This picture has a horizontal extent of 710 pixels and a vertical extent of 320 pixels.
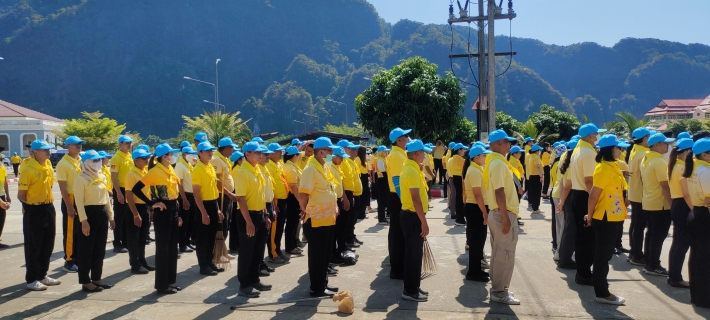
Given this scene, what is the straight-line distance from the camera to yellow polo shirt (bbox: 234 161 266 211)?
6.59m

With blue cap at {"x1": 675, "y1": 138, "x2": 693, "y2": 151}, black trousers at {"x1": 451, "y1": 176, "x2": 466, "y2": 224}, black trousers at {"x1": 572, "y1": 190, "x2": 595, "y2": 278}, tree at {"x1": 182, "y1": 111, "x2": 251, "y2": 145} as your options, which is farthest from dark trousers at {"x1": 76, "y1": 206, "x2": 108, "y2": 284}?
tree at {"x1": 182, "y1": 111, "x2": 251, "y2": 145}

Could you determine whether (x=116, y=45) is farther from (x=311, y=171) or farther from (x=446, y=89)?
(x=311, y=171)

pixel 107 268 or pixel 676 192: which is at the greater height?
pixel 676 192

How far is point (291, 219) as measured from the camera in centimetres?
902

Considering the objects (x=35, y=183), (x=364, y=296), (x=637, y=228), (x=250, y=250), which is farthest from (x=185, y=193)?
(x=637, y=228)

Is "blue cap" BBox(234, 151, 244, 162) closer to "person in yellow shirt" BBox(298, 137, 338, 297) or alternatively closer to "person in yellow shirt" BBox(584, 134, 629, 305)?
"person in yellow shirt" BBox(298, 137, 338, 297)

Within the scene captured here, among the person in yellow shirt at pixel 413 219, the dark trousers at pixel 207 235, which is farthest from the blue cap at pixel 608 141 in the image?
the dark trousers at pixel 207 235

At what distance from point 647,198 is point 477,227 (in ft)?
7.31

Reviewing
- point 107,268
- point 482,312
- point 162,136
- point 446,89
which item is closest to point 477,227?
point 482,312

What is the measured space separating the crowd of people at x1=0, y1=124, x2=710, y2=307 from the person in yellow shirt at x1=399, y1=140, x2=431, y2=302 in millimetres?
14

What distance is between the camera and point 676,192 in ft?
21.7

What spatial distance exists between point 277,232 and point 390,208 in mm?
2258

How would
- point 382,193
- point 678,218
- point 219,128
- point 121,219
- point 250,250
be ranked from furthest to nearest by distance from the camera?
point 219,128
point 382,193
point 121,219
point 250,250
point 678,218

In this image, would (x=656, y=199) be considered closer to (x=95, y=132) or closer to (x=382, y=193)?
(x=382, y=193)
